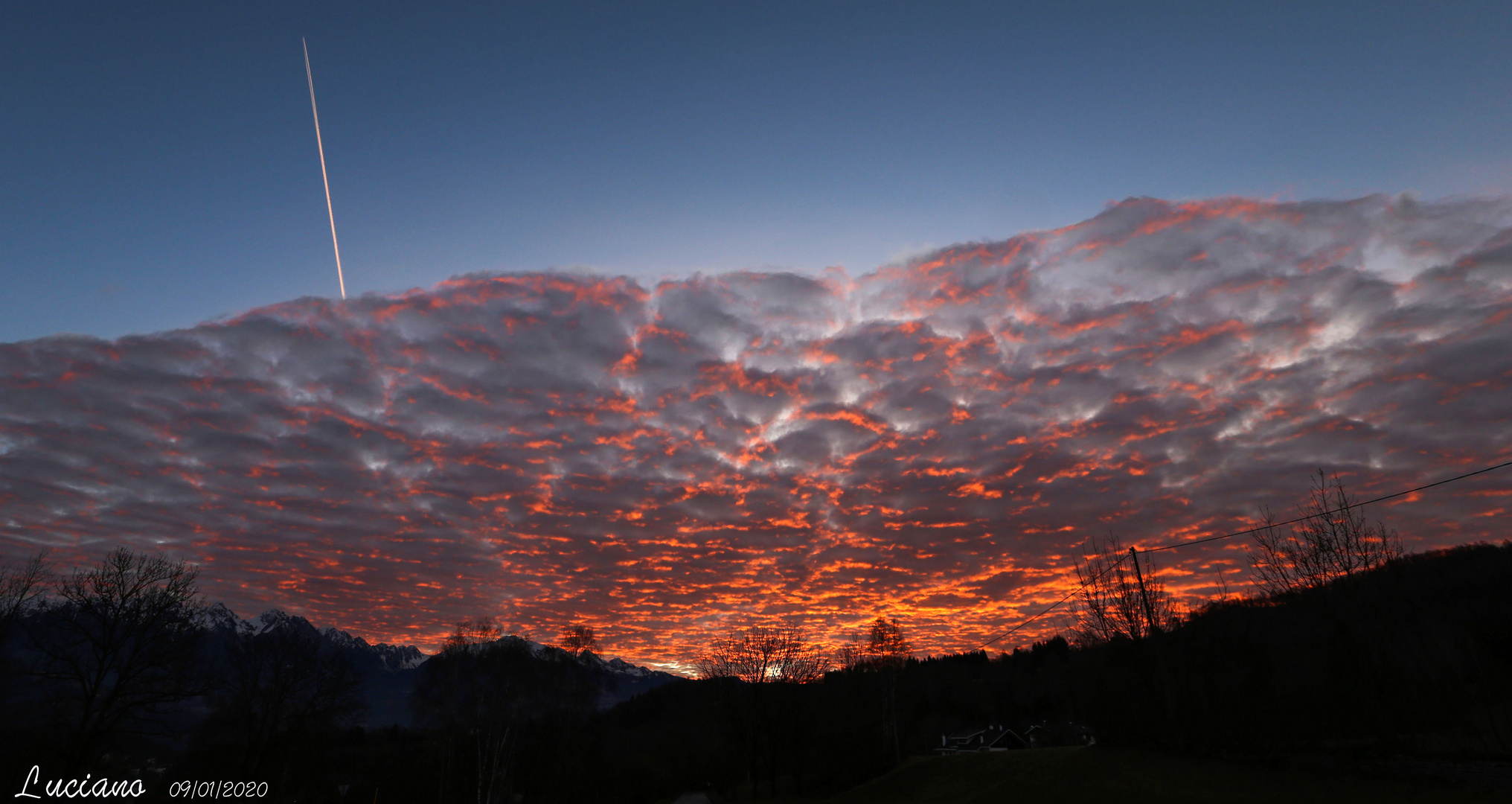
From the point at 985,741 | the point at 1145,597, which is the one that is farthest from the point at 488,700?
the point at 985,741

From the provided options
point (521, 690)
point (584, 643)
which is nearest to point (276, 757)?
point (521, 690)

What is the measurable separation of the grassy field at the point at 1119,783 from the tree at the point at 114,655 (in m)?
42.8

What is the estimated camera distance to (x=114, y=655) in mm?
35719

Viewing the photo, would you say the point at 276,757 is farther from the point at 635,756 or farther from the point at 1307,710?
the point at 1307,710

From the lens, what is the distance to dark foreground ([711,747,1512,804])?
2548cm

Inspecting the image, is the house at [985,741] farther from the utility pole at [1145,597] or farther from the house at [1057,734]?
the utility pole at [1145,597]

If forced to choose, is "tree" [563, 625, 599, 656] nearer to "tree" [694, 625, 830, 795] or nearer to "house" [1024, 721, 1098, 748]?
"tree" [694, 625, 830, 795]

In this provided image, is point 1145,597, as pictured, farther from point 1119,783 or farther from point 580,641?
point 580,641

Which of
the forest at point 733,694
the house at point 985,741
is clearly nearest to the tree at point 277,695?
the forest at point 733,694

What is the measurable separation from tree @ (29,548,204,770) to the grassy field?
42770 mm

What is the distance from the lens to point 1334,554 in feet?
103

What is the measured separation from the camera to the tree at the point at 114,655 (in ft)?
111

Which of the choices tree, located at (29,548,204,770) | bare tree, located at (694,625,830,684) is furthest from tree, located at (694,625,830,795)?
tree, located at (29,548,204,770)

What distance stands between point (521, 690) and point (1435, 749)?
58.3 meters
